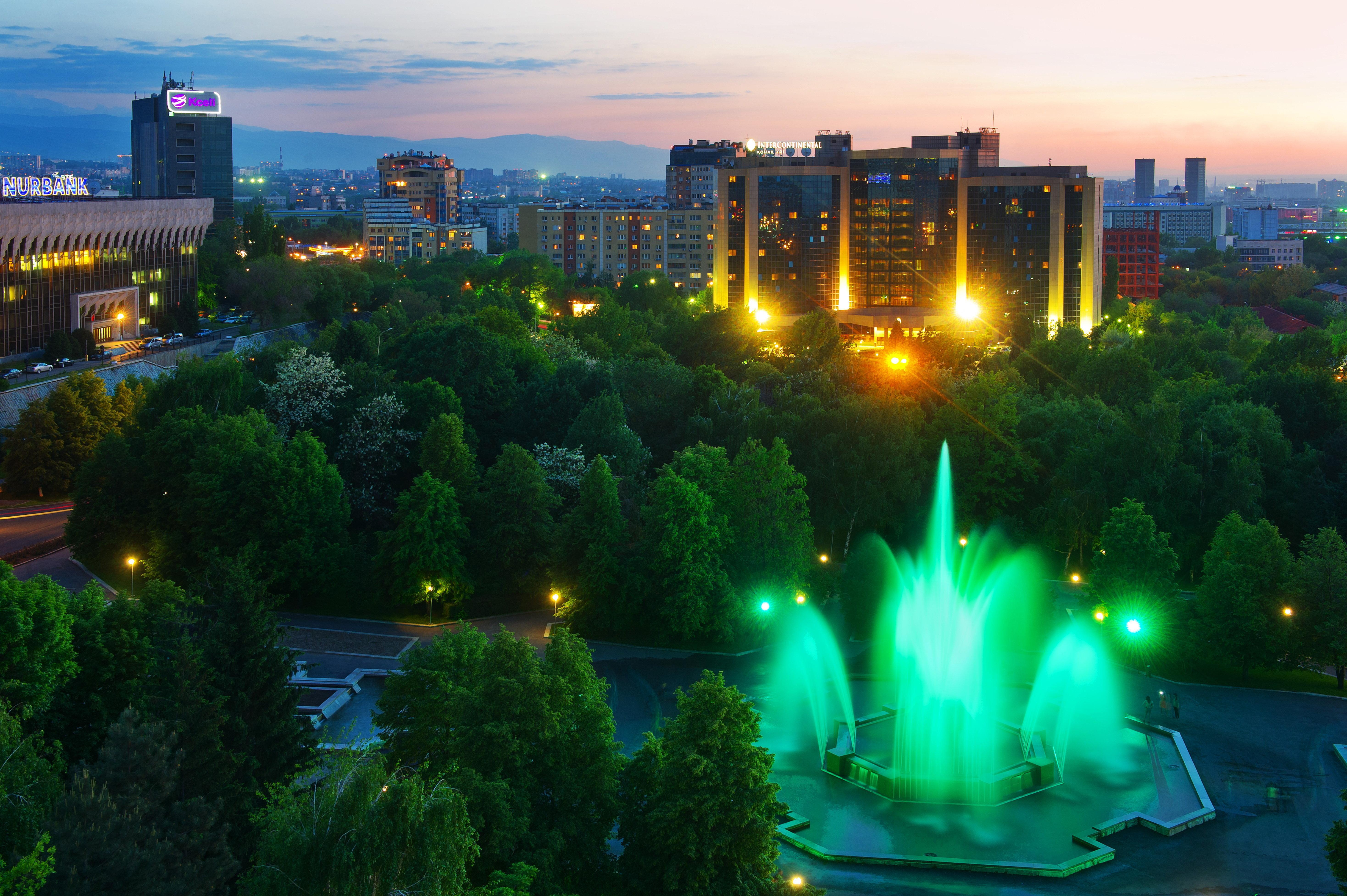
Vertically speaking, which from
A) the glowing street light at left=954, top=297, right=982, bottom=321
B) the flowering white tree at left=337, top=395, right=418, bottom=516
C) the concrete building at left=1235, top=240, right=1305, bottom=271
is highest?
the concrete building at left=1235, top=240, right=1305, bottom=271

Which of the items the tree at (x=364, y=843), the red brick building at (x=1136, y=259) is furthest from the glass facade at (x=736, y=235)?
the tree at (x=364, y=843)

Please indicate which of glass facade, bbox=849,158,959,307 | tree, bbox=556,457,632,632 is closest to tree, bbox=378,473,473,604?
tree, bbox=556,457,632,632

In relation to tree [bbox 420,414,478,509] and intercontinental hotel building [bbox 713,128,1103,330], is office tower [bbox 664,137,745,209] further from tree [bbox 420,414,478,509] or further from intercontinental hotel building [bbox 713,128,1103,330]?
tree [bbox 420,414,478,509]

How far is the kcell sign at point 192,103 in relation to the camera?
158 metres

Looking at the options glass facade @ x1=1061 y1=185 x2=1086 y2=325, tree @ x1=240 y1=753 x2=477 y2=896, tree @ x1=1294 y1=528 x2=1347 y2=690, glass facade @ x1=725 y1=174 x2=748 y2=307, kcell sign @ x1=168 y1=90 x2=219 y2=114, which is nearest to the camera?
tree @ x1=240 y1=753 x2=477 y2=896

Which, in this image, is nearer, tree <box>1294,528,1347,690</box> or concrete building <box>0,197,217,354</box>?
tree <box>1294,528,1347,690</box>

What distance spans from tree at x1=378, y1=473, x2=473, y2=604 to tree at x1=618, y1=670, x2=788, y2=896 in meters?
18.8

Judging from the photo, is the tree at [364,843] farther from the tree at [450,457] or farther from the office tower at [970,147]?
the office tower at [970,147]

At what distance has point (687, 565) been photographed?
37750 millimetres

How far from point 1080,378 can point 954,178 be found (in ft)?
125

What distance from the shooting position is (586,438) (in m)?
48.0

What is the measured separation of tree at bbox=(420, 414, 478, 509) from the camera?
4309 centimetres

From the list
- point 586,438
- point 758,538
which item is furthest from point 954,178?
point 758,538

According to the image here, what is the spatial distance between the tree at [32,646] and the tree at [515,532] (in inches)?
681
